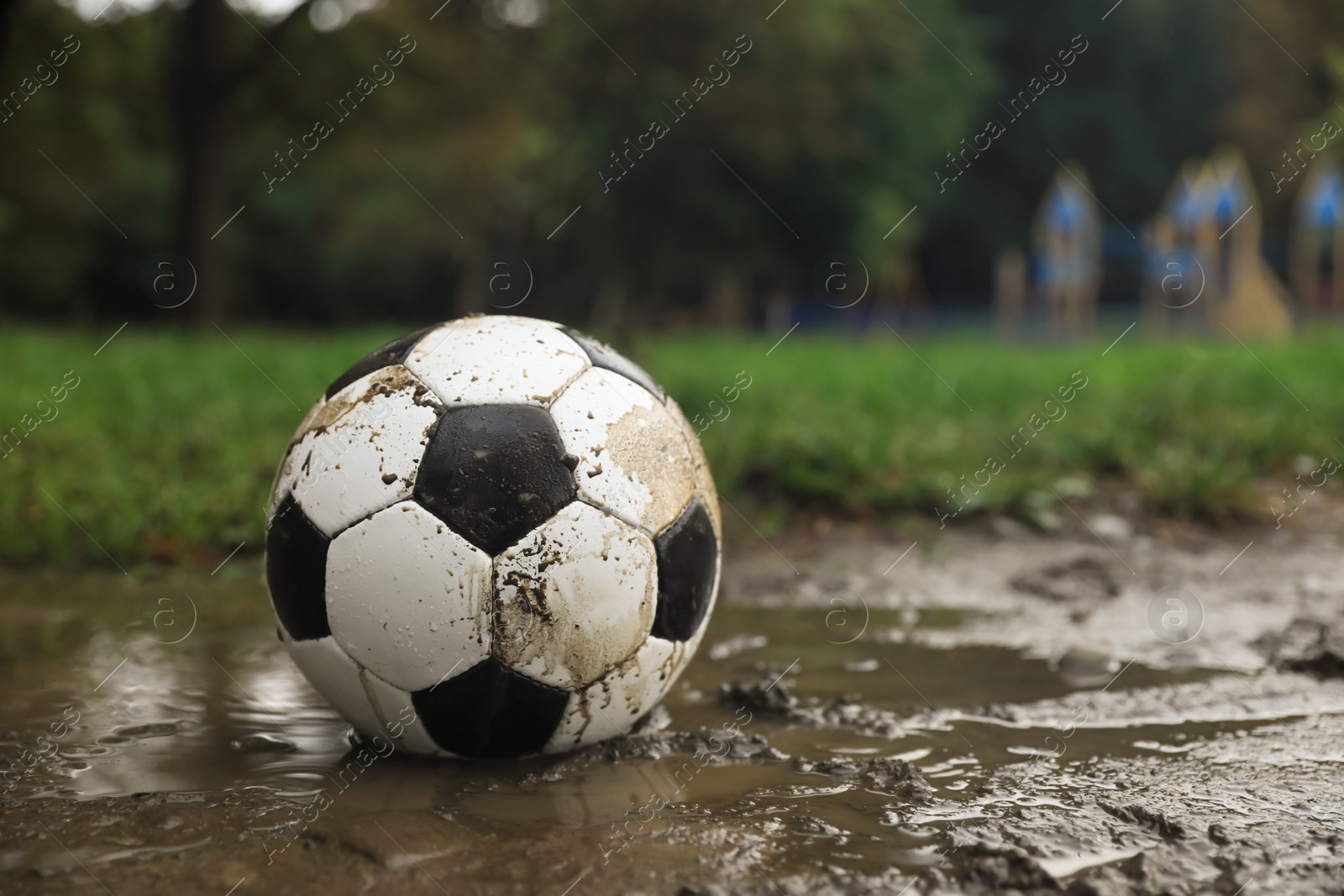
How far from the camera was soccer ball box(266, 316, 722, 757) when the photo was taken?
2672mm

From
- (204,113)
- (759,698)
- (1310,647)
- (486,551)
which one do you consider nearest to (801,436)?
(1310,647)

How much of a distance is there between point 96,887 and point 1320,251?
30.7m

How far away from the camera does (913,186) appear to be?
2586cm

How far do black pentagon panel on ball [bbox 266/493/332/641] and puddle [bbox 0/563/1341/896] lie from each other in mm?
355

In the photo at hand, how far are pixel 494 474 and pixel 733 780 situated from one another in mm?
906

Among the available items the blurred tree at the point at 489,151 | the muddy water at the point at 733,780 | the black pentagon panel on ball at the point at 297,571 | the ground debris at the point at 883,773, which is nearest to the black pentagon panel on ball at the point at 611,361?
the black pentagon panel on ball at the point at 297,571

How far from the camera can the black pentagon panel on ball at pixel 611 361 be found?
3.04 m

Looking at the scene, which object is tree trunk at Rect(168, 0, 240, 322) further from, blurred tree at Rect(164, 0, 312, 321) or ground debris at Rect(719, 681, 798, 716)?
ground debris at Rect(719, 681, 798, 716)

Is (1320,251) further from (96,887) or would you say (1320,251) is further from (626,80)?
(96,887)

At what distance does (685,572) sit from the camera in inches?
115

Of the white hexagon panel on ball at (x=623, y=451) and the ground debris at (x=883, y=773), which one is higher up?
the white hexagon panel on ball at (x=623, y=451)

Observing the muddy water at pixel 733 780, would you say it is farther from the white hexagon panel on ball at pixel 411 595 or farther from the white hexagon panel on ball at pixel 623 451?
the white hexagon panel on ball at pixel 623 451

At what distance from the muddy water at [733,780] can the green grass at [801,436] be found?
132 centimetres

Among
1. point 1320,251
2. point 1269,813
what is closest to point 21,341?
point 1269,813
